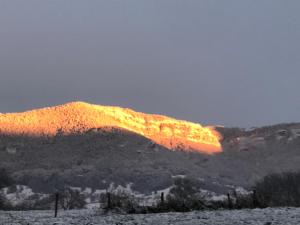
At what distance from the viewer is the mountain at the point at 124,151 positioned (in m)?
105

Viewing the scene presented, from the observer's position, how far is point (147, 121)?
15850 cm

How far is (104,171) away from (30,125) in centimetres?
2679

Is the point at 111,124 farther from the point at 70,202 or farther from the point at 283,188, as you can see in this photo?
the point at 283,188

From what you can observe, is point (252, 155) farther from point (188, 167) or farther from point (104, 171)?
point (104, 171)

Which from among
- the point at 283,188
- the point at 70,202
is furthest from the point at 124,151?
the point at 283,188

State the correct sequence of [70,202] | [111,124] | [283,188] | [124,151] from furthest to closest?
[111,124], [124,151], [70,202], [283,188]

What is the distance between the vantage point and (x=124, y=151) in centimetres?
11956

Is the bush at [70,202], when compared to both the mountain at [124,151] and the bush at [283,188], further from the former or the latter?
the mountain at [124,151]

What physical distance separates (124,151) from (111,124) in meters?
17.9

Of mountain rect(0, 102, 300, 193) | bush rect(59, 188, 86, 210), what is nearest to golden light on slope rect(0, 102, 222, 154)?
mountain rect(0, 102, 300, 193)

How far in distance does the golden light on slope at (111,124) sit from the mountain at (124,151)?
21cm

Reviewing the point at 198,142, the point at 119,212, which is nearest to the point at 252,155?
the point at 198,142

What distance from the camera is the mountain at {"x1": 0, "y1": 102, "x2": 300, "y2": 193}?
105m

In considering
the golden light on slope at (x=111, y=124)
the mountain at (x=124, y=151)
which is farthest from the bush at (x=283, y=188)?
the golden light on slope at (x=111, y=124)
